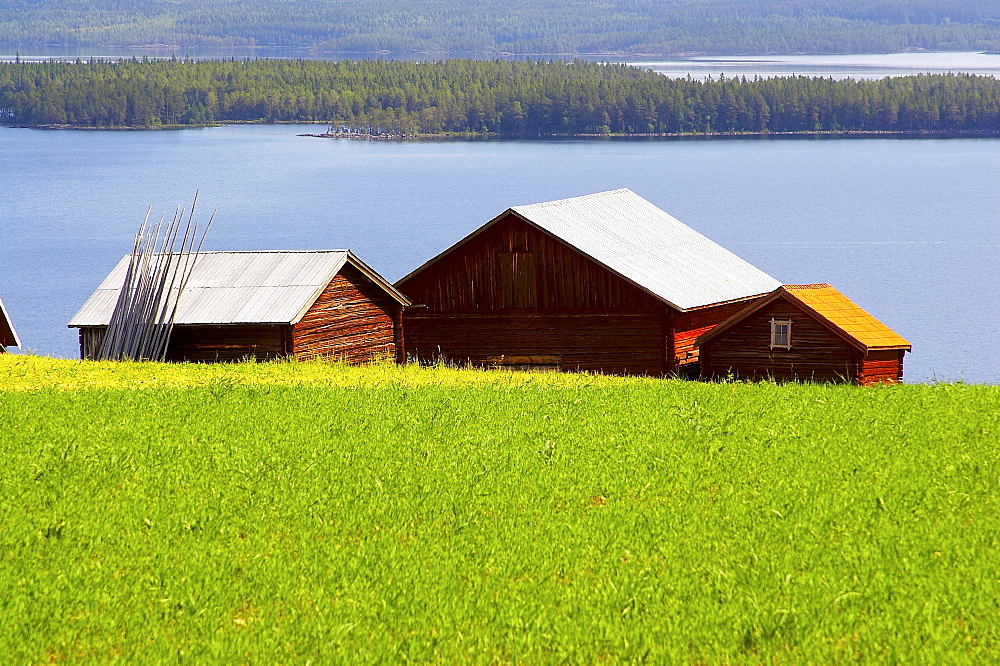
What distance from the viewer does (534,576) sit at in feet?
36.5

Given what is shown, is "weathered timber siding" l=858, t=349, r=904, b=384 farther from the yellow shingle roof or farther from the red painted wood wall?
the yellow shingle roof

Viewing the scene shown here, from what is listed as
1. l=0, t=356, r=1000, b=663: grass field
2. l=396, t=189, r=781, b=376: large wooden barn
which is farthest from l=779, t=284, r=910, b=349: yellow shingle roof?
l=0, t=356, r=1000, b=663: grass field

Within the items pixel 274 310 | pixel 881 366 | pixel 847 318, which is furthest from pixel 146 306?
pixel 881 366

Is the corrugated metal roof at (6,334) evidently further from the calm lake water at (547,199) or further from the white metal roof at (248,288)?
the calm lake water at (547,199)

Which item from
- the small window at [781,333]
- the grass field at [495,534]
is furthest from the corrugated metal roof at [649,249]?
the grass field at [495,534]

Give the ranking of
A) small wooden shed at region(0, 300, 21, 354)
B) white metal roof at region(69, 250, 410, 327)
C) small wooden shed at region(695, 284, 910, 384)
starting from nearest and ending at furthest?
small wooden shed at region(695, 284, 910, 384) < white metal roof at region(69, 250, 410, 327) < small wooden shed at region(0, 300, 21, 354)

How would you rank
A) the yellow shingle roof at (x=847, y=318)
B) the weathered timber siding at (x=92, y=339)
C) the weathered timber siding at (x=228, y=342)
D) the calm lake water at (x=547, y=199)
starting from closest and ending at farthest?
the yellow shingle roof at (x=847, y=318)
the weathered timber siding at (x=228, y=342)
the weathered timber siding at (x=92, y=339)
the calm lake water at (x=547, y=199)

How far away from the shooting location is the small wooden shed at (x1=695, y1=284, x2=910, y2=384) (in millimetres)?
34531

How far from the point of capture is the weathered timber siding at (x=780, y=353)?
3491 centimetres

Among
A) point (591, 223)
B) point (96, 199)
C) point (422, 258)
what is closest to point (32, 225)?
point (96, 199)

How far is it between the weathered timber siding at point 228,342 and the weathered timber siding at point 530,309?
20.1 ft

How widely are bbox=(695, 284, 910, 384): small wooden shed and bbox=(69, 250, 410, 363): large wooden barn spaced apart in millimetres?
10429

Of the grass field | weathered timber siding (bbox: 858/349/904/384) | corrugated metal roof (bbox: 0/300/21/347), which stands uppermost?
the grass field

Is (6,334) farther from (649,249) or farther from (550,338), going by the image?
(649,249)
